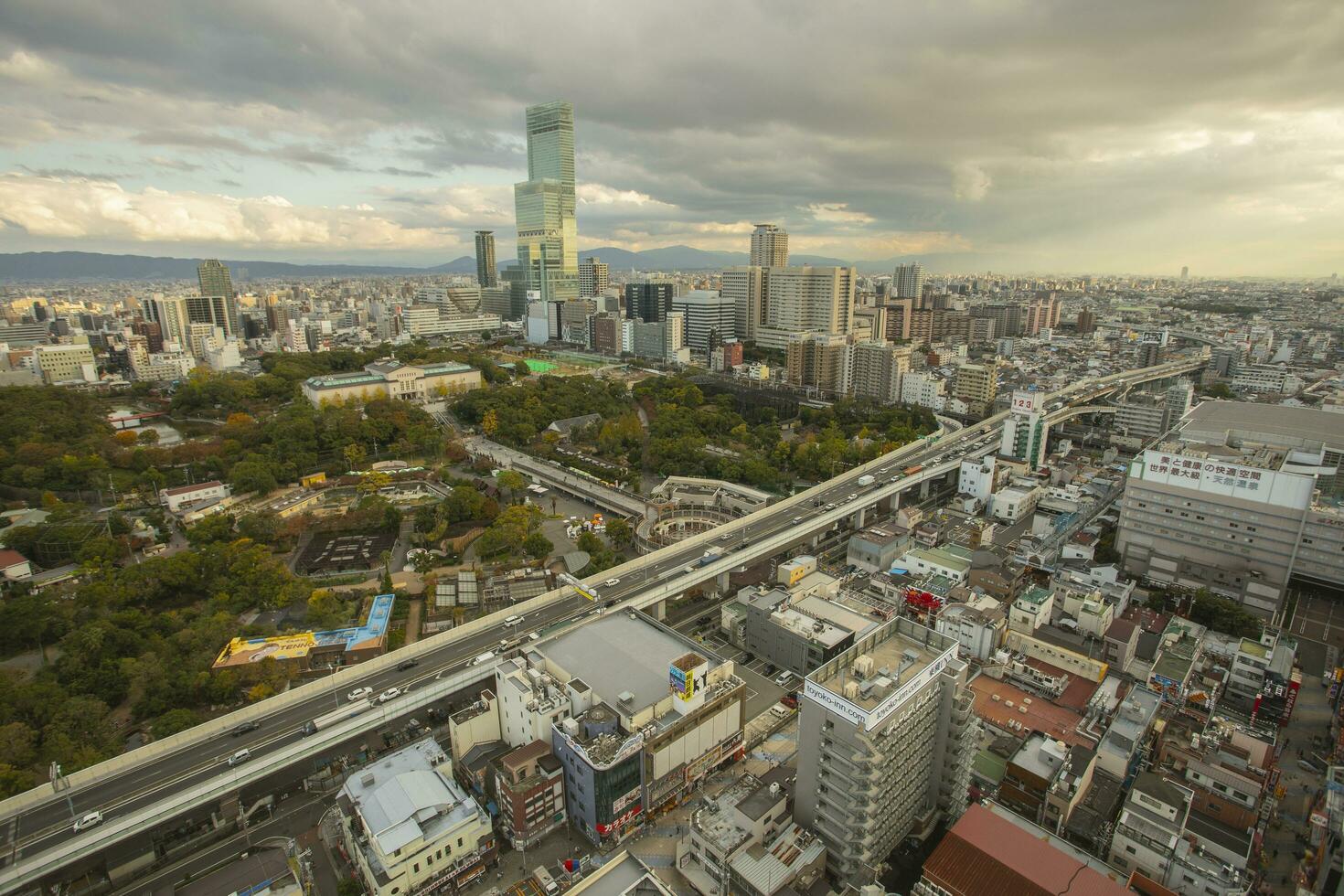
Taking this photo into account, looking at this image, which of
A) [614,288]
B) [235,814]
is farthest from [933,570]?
[614,288]

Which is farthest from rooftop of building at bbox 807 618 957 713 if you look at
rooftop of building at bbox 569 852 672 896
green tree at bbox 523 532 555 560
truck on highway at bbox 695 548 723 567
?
green tree at bbox 523 532 555 560

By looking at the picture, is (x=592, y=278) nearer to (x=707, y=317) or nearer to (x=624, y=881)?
(x=707, y=317)

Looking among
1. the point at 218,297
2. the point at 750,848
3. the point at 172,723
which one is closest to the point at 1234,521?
the point at 750,848

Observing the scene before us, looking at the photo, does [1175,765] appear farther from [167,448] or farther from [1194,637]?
[167,448]

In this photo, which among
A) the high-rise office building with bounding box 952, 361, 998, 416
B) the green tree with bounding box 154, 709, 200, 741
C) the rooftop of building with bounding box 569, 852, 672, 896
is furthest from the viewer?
the high-rise office building with bounding box 952, 361, 998, 416

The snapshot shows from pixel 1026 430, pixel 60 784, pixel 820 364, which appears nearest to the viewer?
pixel 60 784

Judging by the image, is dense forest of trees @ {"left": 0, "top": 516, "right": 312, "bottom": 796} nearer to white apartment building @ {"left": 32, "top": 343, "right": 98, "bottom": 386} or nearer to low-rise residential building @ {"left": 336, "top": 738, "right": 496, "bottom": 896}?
low-rise residential building @ {"left": 336, "top": 738, "right": 496, "bottom": 896}

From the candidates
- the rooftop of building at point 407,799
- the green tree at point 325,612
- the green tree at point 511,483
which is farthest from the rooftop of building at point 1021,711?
the green tree at point 511,483
